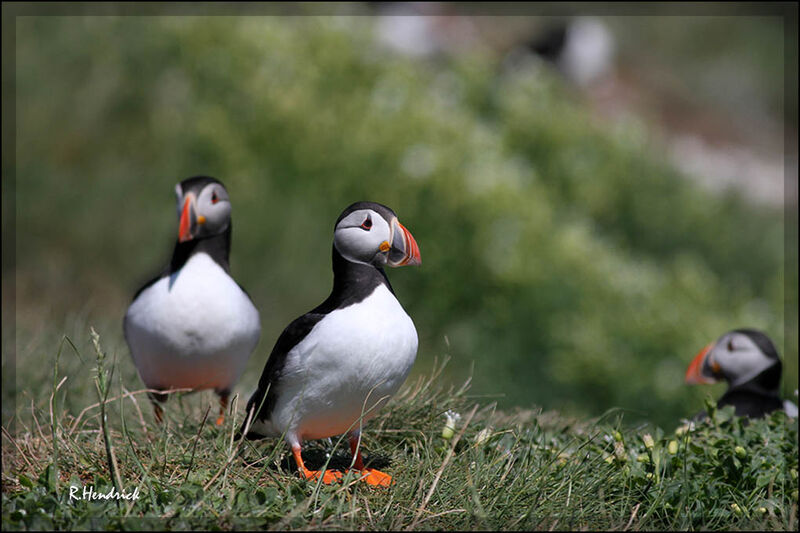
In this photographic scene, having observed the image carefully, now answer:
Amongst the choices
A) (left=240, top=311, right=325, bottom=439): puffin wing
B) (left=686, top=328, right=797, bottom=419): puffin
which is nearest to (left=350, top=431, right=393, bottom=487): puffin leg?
(left=240, top=311, right=325, bottom=439): puffin wing

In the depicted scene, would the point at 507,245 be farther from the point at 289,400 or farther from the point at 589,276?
the point at 289,400

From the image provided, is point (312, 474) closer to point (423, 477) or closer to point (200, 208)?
point (423, 477)

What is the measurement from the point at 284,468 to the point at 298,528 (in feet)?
2.11

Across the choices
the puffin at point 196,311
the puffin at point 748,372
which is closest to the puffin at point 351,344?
the puffin at point 196,311

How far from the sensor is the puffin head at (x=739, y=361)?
4516 millimetres

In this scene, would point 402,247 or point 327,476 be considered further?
point 327,476

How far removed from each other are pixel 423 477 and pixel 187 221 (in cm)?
151

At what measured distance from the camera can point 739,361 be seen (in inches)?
181

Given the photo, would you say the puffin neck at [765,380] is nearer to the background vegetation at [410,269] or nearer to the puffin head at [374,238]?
the background vegetation at [410,269]

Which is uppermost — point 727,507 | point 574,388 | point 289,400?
point 289,400

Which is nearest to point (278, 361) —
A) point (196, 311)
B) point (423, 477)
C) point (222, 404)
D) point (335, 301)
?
point (335, 301)

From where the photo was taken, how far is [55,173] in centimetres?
856

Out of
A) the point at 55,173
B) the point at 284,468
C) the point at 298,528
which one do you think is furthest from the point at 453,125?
the point at 298,528

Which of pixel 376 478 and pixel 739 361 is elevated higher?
→ pixel 739 361
